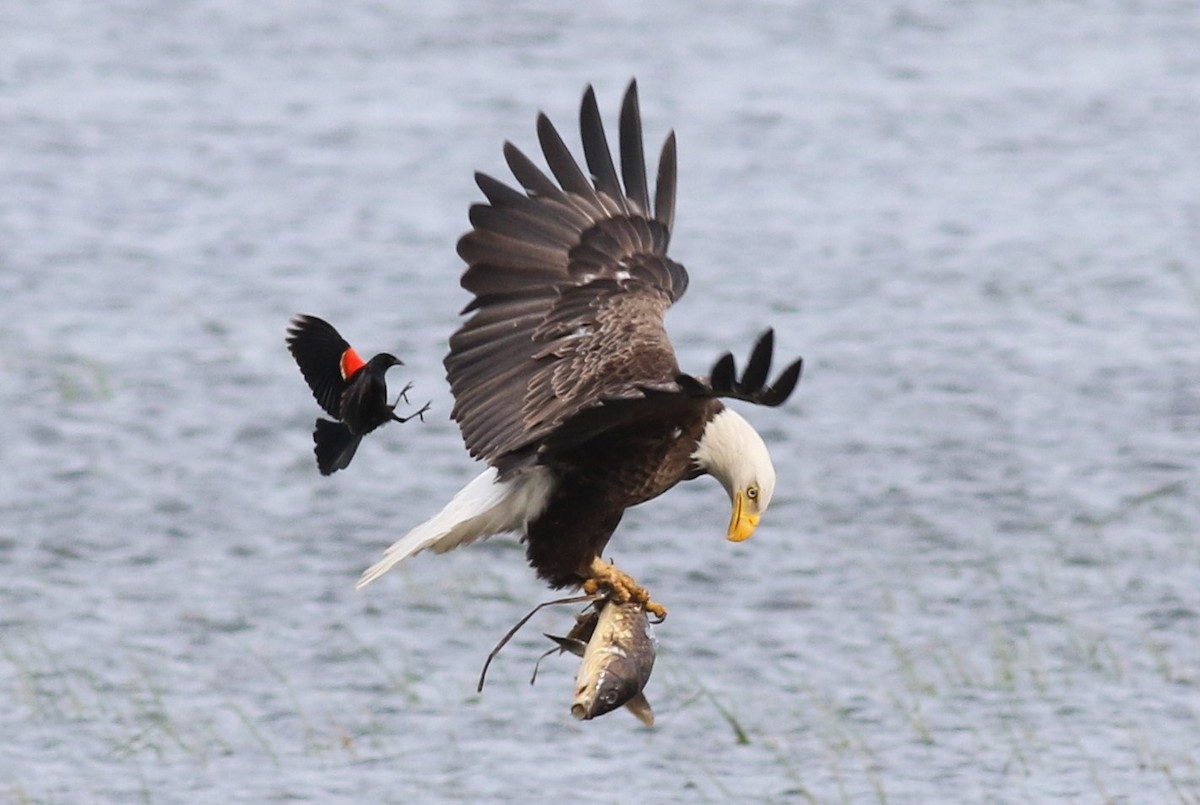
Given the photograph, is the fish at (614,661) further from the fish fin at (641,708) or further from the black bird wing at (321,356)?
the black bird wing at (321,356)

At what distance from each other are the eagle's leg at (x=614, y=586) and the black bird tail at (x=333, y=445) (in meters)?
0.62

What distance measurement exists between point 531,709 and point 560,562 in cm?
270

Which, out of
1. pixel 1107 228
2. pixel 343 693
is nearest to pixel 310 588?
pixel 343 693

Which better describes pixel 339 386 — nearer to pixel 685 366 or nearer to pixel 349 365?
pixel 349 365

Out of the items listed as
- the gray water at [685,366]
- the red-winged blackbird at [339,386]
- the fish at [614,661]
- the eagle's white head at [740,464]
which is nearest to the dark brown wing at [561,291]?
the eagle's white head at [740,464]

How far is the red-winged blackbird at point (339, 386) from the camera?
16.2 ft

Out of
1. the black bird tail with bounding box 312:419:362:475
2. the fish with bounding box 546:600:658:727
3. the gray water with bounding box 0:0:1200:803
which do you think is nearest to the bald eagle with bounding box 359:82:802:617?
the fish with bounding box 546:600:658:727

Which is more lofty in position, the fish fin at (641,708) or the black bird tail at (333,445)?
the black bird tail at (333,445)

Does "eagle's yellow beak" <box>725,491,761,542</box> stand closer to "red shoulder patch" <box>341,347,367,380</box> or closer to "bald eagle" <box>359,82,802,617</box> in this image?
"bald eagle" <box>359,82,802,617</box>

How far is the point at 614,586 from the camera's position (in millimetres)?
5113

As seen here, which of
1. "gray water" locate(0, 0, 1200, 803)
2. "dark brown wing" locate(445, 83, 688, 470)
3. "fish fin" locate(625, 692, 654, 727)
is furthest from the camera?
"gray water" locate(0, 0, 1200, 803)

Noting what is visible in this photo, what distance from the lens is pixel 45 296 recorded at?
1217cm

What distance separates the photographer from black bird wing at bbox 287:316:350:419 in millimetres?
4988

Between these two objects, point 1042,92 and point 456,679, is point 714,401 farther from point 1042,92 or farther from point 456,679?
point 1042,92
